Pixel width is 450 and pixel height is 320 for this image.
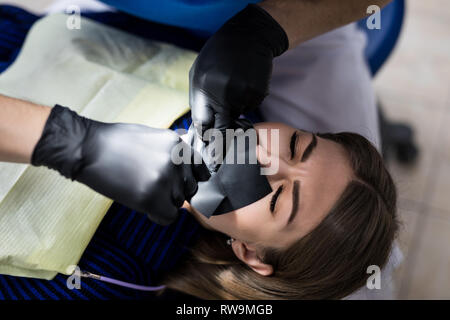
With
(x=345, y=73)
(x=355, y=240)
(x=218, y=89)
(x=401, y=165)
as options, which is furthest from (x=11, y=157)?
(x=401, y=165)

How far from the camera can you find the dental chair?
128 centimetres

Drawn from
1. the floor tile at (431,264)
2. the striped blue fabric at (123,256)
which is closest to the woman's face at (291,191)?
the striped blue fabric at (123,256)

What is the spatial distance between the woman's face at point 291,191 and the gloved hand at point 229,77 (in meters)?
0.08

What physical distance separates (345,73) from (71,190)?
2.46 ft

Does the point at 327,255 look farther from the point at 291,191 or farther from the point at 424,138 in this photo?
the point at 424,138

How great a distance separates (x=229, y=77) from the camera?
0.80 metres

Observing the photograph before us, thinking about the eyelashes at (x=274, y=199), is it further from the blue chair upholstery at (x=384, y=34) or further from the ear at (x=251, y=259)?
the blue chair upholstery at (x=384, y=34)

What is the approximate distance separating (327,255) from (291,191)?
0.16 m

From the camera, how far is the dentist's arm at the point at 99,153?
0.70m

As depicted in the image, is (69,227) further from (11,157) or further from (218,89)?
(218,89)

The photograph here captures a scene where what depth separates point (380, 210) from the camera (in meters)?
0.92

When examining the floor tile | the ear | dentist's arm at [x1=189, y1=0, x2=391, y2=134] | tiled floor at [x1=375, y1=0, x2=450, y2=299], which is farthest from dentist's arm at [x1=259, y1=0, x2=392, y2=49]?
the floor tile

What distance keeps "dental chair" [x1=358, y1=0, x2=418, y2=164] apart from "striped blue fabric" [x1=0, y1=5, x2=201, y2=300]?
67 centimetres
